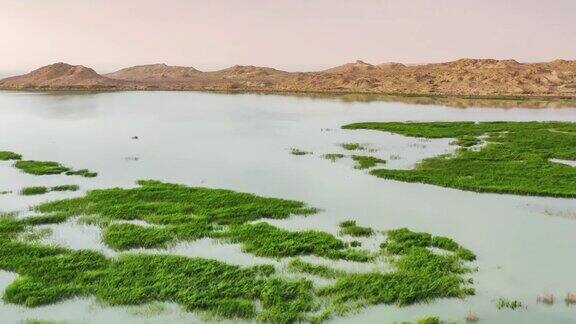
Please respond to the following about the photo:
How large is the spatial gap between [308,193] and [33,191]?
13.1 metres

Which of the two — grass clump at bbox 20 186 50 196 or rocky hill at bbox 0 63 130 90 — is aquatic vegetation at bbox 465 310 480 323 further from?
rocky hill at bbox 0 63 130 90

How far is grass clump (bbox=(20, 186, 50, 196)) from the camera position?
2253cm

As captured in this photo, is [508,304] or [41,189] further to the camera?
[41,189]

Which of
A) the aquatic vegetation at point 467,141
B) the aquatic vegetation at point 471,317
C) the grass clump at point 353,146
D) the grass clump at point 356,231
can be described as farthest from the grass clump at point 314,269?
the aquatic vegetation at point 467,141

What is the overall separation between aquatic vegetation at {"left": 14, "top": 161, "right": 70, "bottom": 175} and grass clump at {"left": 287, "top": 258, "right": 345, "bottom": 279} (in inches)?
726

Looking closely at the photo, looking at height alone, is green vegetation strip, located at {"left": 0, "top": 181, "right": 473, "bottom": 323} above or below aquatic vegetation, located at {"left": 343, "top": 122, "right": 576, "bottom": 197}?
below

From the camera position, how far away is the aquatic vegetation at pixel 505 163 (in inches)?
925

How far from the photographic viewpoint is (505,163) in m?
28.4

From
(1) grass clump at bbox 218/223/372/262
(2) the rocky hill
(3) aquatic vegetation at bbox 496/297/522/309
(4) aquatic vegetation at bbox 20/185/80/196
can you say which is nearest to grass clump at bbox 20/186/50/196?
(4) aquatic vegetation at bbox 20/185/80/196

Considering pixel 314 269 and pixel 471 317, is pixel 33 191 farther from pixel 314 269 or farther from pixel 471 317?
pixel 471 317

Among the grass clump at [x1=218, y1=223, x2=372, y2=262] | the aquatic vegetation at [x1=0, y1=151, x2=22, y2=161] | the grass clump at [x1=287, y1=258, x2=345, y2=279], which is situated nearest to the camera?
the grass clump at [x1=287, y1=258, x2=345, y2=279]

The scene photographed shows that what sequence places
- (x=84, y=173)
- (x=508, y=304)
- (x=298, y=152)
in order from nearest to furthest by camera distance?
(x=508, y=304)
(x=84, y=173)
(x=298, y=152)

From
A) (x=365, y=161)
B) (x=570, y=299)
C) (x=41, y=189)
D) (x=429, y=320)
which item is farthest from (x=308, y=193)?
(x=41, y=189)

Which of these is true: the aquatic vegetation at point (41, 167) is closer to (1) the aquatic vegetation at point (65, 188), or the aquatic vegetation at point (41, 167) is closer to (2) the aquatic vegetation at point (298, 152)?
(1) the aquatic vegetation at point (65, 188)
